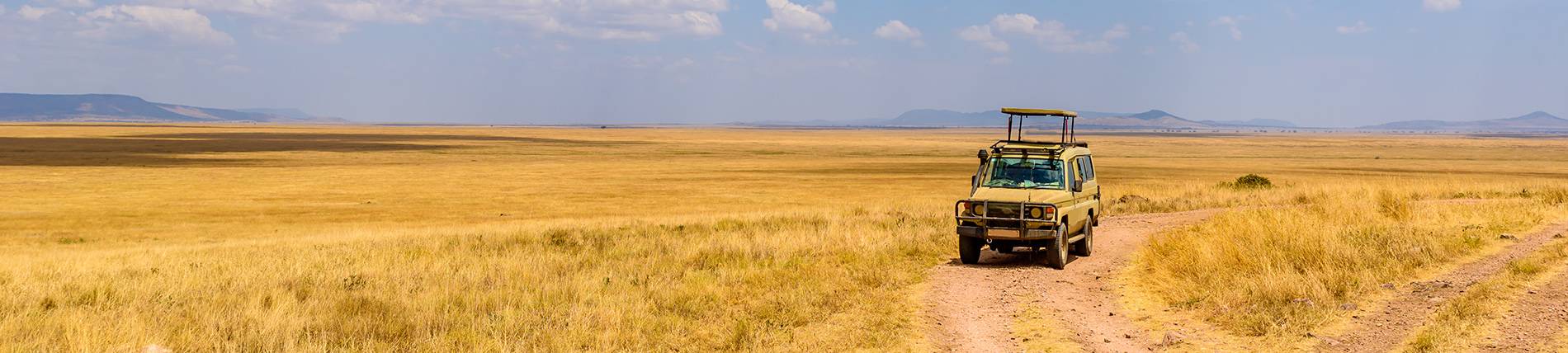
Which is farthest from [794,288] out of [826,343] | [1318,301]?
[1318,301]

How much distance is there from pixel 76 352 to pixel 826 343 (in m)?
6.28

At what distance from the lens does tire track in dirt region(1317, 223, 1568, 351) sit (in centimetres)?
993

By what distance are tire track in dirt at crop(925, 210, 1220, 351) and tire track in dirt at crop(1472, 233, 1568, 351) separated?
283 cm

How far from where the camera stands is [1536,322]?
33.4 ft

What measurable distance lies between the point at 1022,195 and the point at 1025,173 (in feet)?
2.53

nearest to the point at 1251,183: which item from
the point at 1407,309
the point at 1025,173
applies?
the point at 1025,173

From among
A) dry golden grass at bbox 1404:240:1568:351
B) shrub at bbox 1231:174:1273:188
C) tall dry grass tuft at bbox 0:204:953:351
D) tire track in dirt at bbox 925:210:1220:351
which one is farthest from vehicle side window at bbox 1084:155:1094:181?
shrub at bbox 1231:174:1273:188

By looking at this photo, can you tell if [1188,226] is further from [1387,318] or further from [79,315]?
[79,315]

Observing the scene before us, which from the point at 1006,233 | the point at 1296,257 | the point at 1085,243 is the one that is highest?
the point at 1006,233

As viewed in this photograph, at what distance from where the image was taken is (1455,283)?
40.1 ft

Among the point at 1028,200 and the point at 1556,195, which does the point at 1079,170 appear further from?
the point at 1556,195

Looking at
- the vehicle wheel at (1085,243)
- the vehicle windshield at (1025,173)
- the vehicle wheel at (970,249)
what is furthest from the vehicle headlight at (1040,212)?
the vehicle wheel at (1085,243)

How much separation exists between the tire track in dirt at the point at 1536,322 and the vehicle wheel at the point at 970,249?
6.92 metres

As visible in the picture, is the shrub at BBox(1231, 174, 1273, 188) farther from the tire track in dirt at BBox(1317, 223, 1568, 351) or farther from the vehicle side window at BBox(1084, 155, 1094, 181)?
the tire track in dirt at BBox(1317, 223, 1568, 351)
